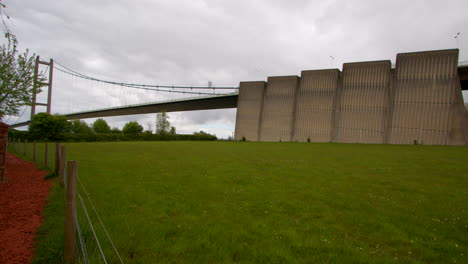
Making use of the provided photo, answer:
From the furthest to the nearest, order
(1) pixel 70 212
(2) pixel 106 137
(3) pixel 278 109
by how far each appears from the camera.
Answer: (2) pixel 106 137 → (3) pixel 278 109 → (1) pixel 70 212

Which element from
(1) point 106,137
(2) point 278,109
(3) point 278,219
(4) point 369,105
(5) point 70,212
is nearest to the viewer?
(5) point 70,212

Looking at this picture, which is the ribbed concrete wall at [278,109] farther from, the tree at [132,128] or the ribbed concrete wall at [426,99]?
the tree at [132,128]

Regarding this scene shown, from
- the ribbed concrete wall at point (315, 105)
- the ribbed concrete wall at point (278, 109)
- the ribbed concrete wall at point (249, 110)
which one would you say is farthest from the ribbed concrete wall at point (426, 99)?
the ribbed concrete wall at point (249, 110)

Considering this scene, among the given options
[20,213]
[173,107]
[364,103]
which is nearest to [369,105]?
[364,103]

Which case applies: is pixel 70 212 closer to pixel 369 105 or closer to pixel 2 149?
pixel 2 149

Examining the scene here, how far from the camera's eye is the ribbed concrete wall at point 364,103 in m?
36.3

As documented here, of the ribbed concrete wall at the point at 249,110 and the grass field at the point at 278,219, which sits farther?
the ribbed concrete wall at the point at 249,110

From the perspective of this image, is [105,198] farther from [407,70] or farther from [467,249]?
[407,70]

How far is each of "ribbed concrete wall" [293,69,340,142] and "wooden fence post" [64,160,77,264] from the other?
39555 millimetres

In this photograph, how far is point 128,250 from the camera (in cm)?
423

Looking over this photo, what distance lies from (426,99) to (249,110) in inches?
1057

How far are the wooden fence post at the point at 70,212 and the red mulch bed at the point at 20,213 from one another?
3.41 feet

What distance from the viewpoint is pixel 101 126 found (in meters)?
95.5

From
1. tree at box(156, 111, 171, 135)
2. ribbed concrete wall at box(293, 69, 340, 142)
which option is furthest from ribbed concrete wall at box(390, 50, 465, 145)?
tree at box(156, 111, 171, 135)
